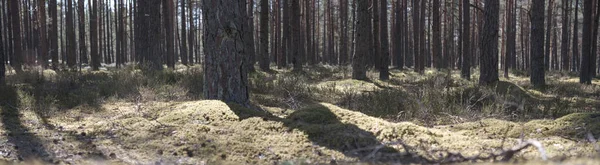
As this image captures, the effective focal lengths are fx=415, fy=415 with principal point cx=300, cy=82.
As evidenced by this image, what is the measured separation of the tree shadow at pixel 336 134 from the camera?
321 centimetres

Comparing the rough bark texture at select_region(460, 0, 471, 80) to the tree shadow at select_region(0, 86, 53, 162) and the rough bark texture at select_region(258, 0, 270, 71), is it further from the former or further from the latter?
the tree shadow at select_region(0, 86, 53, 162)

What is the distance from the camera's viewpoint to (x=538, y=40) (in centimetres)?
1258

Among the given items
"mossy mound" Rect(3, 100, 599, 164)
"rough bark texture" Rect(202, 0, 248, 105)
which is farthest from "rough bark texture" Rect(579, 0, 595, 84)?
"rough bark texture" Rect(202, 0, 248, 105)

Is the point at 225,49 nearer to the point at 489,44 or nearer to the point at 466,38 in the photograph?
the point at 489,44

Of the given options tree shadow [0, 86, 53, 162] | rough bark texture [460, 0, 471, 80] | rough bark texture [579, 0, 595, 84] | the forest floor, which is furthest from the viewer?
rough bark texture [460, 0, 471, 80]

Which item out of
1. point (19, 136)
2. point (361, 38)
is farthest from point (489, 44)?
point (19, 136)

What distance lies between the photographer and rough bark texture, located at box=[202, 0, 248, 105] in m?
5.33

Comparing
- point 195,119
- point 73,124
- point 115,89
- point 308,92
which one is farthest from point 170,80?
point 195,119

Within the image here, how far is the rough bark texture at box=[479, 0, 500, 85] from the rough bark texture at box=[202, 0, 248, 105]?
768cm

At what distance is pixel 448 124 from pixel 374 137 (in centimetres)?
172

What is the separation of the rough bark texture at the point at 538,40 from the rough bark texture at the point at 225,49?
1041cm

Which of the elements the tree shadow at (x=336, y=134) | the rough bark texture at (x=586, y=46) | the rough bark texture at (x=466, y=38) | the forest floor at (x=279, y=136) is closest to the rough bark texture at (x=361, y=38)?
the rough bark texture at (x=466, y=38)

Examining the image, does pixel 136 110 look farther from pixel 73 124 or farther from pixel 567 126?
pixel 567 126

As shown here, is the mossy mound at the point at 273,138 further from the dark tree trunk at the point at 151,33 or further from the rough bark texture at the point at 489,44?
the dark tree trunk at the point at 151,33
